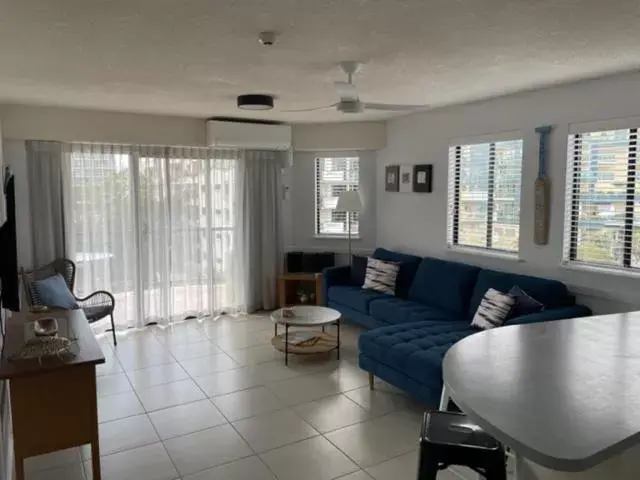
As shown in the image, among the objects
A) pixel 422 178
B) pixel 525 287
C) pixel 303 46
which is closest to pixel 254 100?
pixel 303 46

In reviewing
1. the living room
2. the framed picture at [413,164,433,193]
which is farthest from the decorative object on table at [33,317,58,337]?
the framed picture at [413,164,433,193]

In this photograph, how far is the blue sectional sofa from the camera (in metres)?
3.60

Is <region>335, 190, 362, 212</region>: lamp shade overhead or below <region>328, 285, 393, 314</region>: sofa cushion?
overhead

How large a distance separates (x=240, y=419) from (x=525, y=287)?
98.7 inches

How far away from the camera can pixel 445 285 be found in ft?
16.1

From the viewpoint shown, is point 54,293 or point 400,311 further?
point 400,311

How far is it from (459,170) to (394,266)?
4.01ft

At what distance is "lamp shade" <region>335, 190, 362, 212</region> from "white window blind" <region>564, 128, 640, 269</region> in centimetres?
253

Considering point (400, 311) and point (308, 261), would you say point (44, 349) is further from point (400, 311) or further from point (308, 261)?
point (308, 261)

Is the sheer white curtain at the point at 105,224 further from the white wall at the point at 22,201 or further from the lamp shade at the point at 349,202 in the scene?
the lamp shade at the point at 349,202

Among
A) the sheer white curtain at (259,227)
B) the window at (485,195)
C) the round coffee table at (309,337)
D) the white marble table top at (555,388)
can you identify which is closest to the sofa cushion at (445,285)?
the window at (485,195)

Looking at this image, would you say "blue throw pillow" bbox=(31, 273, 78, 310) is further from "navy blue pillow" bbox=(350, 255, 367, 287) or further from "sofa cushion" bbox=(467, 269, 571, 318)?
"sofa cushion" bbox=(467, 269, 571, 318)

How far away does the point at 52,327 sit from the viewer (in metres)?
3.01

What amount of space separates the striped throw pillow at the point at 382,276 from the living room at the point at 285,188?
0.11m
